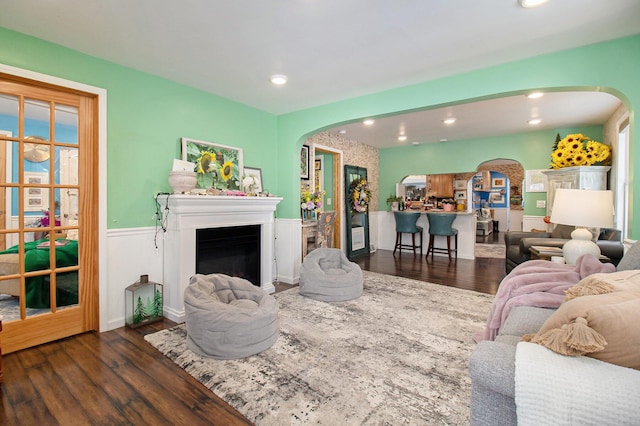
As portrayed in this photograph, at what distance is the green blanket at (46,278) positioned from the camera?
2506 millimetres

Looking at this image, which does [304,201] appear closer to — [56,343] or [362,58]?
[362,58]

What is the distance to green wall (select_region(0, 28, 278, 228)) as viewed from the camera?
8.08ft

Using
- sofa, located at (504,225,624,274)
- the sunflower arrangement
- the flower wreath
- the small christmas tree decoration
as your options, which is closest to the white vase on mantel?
the small christmas tree decoration

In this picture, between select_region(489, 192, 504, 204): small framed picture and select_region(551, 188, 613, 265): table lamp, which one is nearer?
select_region(551, 188, 613, 265): table lamp

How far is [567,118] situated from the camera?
15.4 ft

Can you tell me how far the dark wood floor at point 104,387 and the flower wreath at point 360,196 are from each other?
438cm

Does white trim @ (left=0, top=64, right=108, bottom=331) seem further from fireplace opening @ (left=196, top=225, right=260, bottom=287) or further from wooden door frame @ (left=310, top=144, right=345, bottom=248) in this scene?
wooden door frame @ (left=310, top=144, right=345, bottom=248)

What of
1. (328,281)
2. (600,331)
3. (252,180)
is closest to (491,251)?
(328,281)

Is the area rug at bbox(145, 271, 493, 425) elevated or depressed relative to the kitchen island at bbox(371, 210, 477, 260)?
depressed

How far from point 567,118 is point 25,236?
265 inches

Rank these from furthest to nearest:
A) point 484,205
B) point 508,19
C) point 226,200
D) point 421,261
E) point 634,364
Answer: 1. point 484,205
2. point 421,261
3. point 226,200
4. point 508,19
5. point 634,364

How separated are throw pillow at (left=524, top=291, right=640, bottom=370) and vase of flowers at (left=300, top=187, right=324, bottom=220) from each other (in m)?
4.07

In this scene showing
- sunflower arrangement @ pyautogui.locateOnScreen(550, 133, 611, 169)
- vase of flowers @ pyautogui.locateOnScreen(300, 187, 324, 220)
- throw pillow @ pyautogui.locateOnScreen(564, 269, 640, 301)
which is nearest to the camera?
throw pillow @ pyautogui.locateOnScreen(564, 269, 640, 301)

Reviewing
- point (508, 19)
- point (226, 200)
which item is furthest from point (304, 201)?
point (508, 19)
